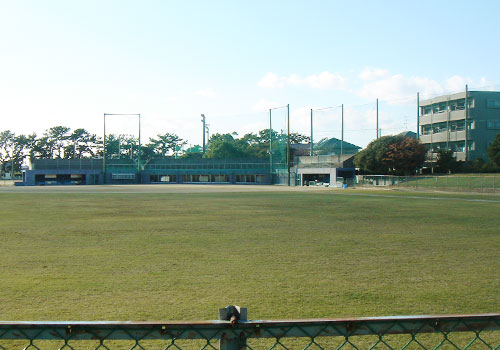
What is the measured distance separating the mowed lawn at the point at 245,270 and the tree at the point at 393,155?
165 ft

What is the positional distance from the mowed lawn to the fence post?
4273 millimetres

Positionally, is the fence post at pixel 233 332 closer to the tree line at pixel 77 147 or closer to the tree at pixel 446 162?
the tree at pixel 446 162

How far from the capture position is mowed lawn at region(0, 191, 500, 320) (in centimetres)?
753

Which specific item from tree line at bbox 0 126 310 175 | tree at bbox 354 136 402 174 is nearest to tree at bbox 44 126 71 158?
tree line at bbox 0 126 310 175

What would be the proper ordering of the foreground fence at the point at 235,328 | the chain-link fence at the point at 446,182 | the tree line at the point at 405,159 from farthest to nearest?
1. the tree line at the point at 405,159
2. the chain-link fence at the point at 446,182
3. the foreground fence at the point at 235,328

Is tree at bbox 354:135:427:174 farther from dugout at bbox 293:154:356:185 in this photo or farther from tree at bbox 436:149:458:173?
dugout at bbox 293:154:356:185

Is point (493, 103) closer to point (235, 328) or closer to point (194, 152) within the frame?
point (235, 328)

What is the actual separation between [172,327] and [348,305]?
544 centimetres

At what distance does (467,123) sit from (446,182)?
67.1ft

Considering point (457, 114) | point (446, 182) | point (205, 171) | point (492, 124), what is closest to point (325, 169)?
point (457, 114)

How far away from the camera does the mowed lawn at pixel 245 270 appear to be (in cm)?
753

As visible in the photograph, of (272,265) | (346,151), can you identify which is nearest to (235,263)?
(272,265)

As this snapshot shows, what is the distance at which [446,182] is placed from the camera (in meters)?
54.9

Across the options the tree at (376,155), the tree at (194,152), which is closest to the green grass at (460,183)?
the tree at (376,155)
